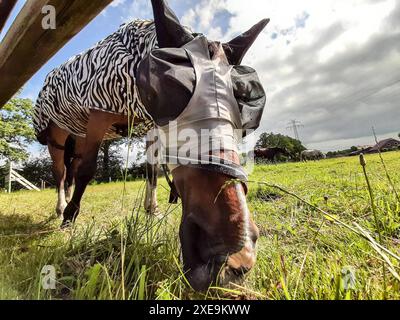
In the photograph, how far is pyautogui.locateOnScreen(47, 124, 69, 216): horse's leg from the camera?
4.38 metres

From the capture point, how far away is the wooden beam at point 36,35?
139 centimetres

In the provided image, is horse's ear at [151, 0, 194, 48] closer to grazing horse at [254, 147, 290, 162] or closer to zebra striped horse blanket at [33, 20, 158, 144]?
zebra striped horse blanket at [33, 20, 158, 144]

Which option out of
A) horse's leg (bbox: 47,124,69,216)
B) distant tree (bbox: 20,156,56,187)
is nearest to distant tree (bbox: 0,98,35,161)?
distant tree (bbox: 20,156,56,187)

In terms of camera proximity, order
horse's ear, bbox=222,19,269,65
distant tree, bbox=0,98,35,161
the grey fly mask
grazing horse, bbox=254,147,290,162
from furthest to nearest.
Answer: distant tree, bbox=0,98,35,161 → grazing horse, bbox=254,147,290,162 → horse's ear, bbox=222,19,269,65 → the grey fly mask

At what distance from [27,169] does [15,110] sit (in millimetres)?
5859

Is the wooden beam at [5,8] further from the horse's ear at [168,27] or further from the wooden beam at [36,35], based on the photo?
the horse's ear at [168,27]

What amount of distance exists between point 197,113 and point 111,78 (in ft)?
4.62

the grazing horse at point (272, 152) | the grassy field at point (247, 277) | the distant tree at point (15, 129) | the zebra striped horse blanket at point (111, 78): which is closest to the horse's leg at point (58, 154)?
the zebra striped horse blanket at point (111, 78)

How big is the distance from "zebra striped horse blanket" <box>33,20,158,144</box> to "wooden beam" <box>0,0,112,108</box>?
26.1 inches

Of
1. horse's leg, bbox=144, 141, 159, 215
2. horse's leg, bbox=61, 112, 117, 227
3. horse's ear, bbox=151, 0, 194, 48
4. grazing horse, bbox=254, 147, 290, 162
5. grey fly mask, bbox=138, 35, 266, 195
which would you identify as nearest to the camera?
grey fly mask, bbox=138, 35, 266, 195

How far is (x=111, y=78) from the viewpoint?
2.48 m
